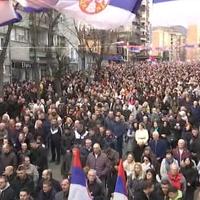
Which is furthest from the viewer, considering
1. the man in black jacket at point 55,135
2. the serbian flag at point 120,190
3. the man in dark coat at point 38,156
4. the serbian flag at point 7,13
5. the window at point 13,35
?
the window at point 13,35

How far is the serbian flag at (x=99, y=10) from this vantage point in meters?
10.6

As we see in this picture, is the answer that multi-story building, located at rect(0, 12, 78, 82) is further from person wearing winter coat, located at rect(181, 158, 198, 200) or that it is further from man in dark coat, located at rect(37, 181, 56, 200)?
man in dark coat, located at rect(37, 181, 56, 200)

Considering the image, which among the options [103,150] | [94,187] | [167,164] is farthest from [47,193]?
[103,150]

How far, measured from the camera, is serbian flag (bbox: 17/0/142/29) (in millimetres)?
10609

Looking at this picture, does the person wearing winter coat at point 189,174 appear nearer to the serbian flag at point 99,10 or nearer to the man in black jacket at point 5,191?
the serbian flag at point 99,10

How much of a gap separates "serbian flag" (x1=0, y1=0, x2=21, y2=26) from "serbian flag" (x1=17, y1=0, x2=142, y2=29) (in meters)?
0.68

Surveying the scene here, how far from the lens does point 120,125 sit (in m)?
16.7

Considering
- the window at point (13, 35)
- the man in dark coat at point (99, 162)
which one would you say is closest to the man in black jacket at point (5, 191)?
the man in dark coat at point (99, 162)

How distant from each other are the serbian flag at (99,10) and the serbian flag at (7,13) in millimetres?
682

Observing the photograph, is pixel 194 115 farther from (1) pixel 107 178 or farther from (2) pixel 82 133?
(1) pixel 107 178

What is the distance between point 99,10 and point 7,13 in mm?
1914

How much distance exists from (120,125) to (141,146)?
2786 mm

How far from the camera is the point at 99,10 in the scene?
10945mm

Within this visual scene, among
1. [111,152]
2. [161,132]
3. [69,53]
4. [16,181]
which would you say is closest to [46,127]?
[161,132]
